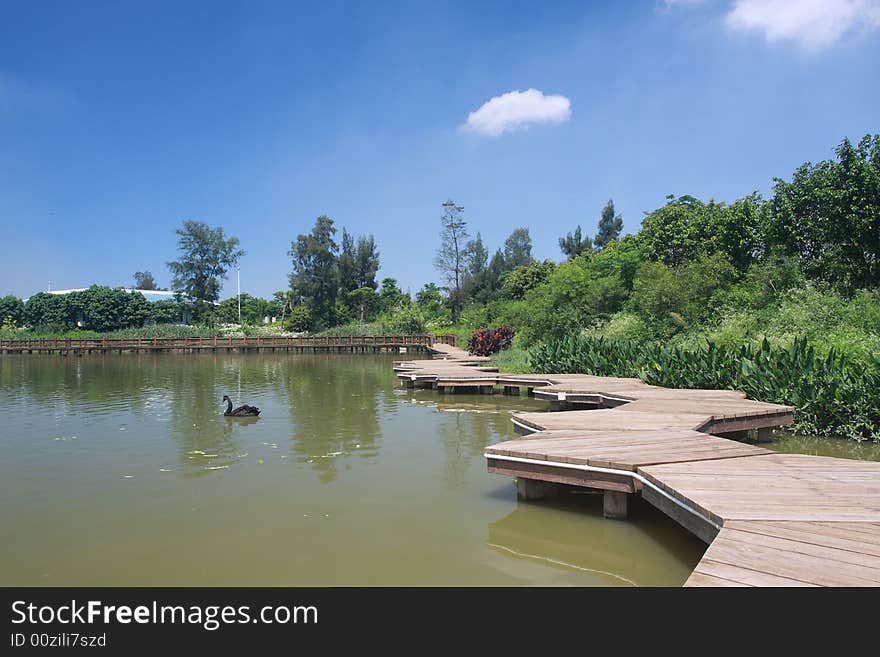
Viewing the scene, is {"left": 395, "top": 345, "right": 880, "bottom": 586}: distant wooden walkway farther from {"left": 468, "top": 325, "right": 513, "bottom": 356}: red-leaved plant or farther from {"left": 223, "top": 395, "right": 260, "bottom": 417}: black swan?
{"left": 468, "top": 325, "right": 513, "bottom": 356}: red-leaved plant

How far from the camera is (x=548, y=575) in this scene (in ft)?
13.7

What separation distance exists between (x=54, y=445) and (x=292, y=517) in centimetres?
536

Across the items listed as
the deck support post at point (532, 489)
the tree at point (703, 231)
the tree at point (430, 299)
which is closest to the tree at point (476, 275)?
the tree at point (430, 299)

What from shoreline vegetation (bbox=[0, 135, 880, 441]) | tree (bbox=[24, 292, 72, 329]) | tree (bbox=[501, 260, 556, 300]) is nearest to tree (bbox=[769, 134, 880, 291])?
shoreline vegetation (bbox=[0, 135, 880, 441])

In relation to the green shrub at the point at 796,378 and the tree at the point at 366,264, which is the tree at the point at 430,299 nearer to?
the tree at the point at 366,264

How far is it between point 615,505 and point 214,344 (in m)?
37.4

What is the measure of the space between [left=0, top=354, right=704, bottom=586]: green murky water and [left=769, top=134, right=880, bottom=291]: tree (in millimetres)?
11454

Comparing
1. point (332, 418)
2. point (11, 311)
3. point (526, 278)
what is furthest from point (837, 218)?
point (11, 311)

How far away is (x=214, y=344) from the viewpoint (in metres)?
39.1

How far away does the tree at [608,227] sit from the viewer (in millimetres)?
52281

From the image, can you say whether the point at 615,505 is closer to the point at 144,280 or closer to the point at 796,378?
the point at 796,378

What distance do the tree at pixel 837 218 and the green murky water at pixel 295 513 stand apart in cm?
1145
